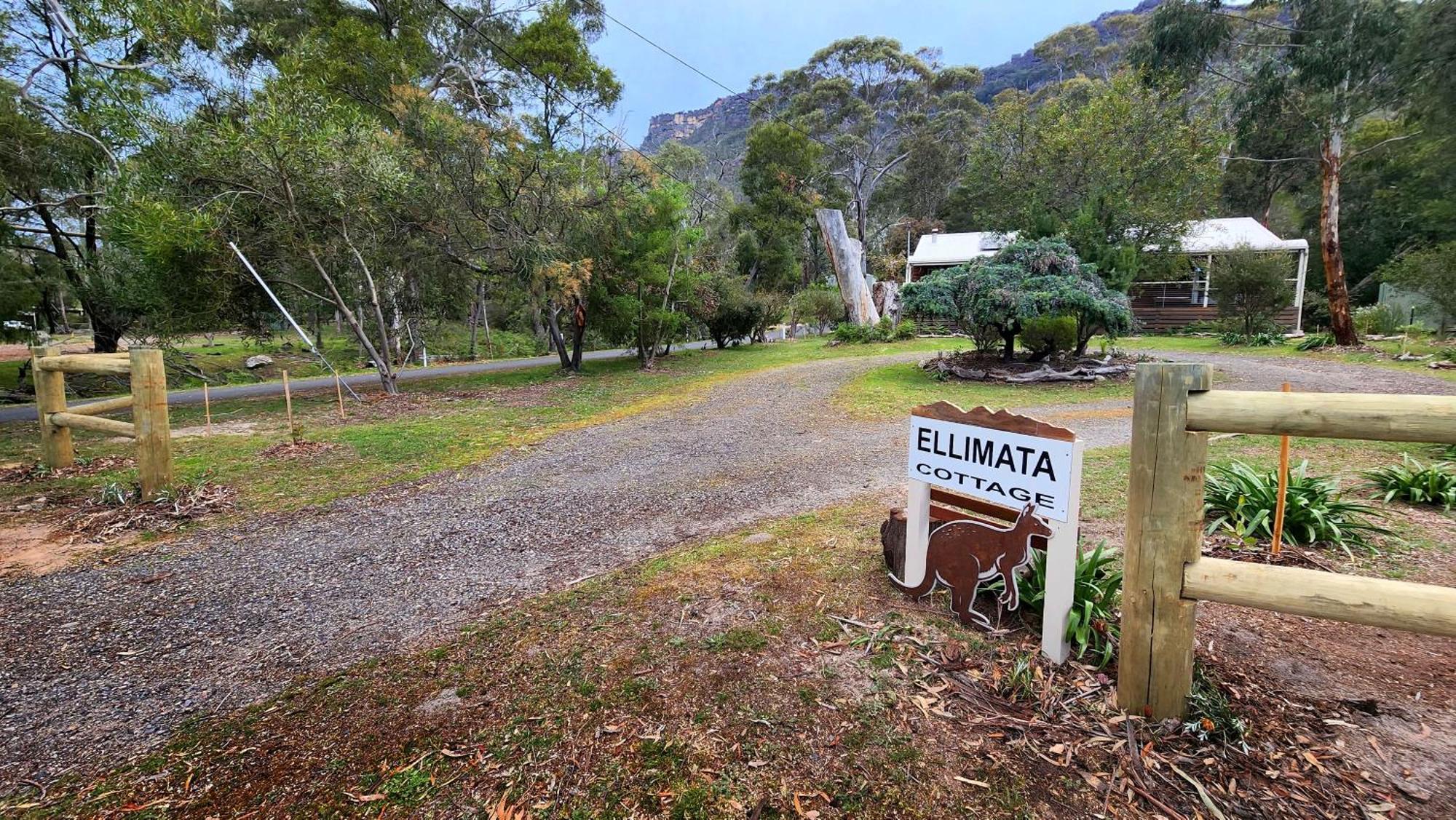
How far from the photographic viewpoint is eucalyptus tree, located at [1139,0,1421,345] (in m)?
13.0

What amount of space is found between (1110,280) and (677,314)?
30.8 ft

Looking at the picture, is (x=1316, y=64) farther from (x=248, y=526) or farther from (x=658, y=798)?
(x=248, y=526)

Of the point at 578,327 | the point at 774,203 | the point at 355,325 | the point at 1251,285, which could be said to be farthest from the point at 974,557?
the point at 774,203

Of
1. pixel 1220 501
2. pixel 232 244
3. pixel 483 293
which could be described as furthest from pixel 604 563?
pixel 483 293

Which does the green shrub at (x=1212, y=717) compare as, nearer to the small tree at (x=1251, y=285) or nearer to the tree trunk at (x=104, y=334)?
the small tree at (x=1251, y=285)

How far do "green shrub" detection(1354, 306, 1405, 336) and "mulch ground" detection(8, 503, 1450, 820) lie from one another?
19486mm

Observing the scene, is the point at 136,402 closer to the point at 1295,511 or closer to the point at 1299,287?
A: the point at 1295,511

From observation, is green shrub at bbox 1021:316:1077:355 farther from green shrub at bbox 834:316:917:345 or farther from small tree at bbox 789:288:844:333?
small tree at bbox 789:288:844:333

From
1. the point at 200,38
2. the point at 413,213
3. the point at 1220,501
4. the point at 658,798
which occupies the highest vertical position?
the point at 200,38

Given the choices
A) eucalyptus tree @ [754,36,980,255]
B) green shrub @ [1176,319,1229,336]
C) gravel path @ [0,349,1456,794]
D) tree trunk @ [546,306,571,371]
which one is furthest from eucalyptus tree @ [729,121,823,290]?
gravel path @ [0,349,1456,794]

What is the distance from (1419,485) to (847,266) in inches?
680

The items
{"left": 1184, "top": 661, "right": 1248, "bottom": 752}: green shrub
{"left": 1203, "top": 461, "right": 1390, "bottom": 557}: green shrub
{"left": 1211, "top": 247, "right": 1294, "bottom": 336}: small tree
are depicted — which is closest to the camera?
{"left": 1184, "top": 661, "right": 1248, "bottom": 752}: green shrub

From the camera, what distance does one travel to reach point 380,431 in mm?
7992

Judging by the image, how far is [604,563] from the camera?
12.0ft
